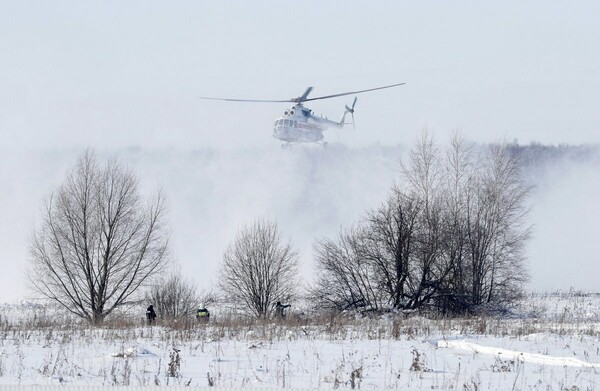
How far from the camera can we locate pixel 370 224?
121ft

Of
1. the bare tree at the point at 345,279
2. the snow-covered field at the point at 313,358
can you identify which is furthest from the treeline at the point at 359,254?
the snow-covered field at the point at 313,358

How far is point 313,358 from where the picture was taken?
13.5 m

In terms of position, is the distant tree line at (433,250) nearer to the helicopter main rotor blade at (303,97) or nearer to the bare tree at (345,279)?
the bare tree at (345,279)

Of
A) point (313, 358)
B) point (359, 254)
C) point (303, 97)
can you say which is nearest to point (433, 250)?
point (359, 254)

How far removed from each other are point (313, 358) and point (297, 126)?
5356cm

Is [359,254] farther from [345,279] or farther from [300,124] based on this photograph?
[300,124]

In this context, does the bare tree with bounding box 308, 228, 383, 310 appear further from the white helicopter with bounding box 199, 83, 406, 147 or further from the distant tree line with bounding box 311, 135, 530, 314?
the white helicopter with bounding box 199, 83, 406, 147

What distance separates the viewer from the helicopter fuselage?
65.8 m

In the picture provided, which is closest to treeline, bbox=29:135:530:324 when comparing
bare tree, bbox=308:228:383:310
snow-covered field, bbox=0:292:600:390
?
bare tree, bbox=308:228:383:310

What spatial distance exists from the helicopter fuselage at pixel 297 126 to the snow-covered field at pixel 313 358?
46.8m

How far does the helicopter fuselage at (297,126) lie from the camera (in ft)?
216

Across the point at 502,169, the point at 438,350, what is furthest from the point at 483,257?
the point at 438,350

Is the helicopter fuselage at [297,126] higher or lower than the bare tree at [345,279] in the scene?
higher

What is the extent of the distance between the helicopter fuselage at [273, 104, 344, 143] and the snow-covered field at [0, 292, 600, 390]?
46.8m
